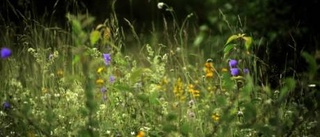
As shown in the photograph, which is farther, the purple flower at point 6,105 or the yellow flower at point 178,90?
the yellow flower at point 178,90

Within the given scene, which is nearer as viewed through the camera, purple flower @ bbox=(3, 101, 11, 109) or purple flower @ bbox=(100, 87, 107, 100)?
purple flower @ bbox=(3, 101, 11, 109)

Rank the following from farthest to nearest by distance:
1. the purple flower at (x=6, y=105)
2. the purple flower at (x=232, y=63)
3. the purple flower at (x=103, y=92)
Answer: the purple flower at (x=103, y=92) < the purple flower at (x=232, y=63) < the purple flower at (x=6, y=105)

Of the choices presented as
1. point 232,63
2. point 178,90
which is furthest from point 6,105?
point 232,63

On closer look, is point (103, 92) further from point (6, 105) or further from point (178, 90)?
point (6, 105)

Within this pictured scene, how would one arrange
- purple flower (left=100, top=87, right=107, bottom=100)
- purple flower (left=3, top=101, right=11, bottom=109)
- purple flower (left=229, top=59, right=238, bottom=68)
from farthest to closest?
1. purple flower (left=100, top=87, right=107, bottom=100)
2. purple flower (left=229, top=59, right=238, bottom=68)
3. purple flower (left=3, top=101, right=11, bottom=109)

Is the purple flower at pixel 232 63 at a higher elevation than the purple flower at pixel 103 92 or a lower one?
higher

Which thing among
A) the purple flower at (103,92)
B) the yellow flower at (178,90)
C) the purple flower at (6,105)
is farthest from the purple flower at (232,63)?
the purple flower at (6,105)

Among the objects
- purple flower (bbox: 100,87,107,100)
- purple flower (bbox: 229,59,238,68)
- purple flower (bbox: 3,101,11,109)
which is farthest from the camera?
purple flower (bbox: 100,87,107,100)

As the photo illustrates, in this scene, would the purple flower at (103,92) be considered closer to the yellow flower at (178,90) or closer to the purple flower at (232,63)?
the yellow flower at (178,90)

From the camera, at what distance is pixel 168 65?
4.00m

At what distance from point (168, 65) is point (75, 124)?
1.22 metres

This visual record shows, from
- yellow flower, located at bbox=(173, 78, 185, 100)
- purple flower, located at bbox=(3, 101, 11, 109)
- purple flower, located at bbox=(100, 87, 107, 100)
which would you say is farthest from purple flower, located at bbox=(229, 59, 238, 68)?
purple flower, located at bbox=(3, 101, 11, 109)

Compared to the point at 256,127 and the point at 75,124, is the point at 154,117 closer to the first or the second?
the point at 75,124

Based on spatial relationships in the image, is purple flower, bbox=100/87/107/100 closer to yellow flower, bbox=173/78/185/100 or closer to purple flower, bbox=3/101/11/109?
yellow flower, bbox=173/78/185/100
